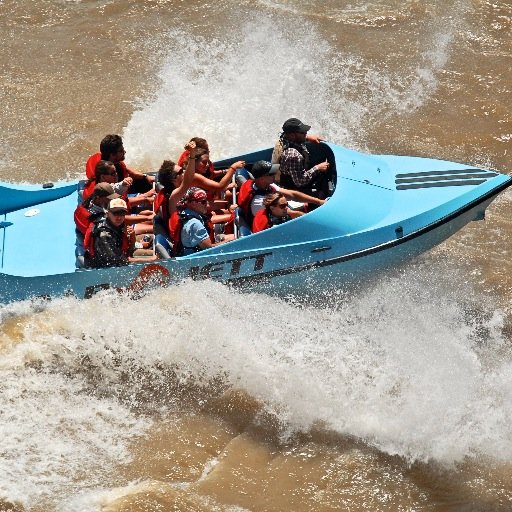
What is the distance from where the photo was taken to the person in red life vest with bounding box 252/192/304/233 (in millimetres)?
9258

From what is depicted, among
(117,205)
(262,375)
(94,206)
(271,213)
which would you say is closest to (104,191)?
(94,206)

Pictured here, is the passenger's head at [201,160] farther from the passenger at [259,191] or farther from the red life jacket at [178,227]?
the red life jacket at [178,227]

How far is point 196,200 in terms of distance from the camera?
908 cm

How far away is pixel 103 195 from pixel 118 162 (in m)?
1.03

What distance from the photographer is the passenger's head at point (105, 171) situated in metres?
9.47

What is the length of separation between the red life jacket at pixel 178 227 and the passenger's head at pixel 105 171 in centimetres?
83

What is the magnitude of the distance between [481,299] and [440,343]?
1358 millimetres

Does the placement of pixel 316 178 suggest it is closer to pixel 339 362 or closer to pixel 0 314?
pixel 339 362

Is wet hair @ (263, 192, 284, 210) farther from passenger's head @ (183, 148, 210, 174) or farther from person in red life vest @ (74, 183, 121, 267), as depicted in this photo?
person in red life vest @ (74, 183, 121, 267)

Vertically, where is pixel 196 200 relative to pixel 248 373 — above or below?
above

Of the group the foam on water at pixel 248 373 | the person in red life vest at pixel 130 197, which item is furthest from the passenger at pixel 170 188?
the foam on water at pixel 248 373

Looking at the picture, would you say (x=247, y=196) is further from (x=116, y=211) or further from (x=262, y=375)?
(x=262, y=375)

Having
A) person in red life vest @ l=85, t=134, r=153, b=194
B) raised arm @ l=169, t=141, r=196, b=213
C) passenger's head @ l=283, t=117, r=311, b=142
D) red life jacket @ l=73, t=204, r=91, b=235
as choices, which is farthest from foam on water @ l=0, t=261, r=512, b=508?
passenger's head @ l=283, t=117, r=311, b=142

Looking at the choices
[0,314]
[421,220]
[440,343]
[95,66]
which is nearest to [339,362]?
[440,343]
